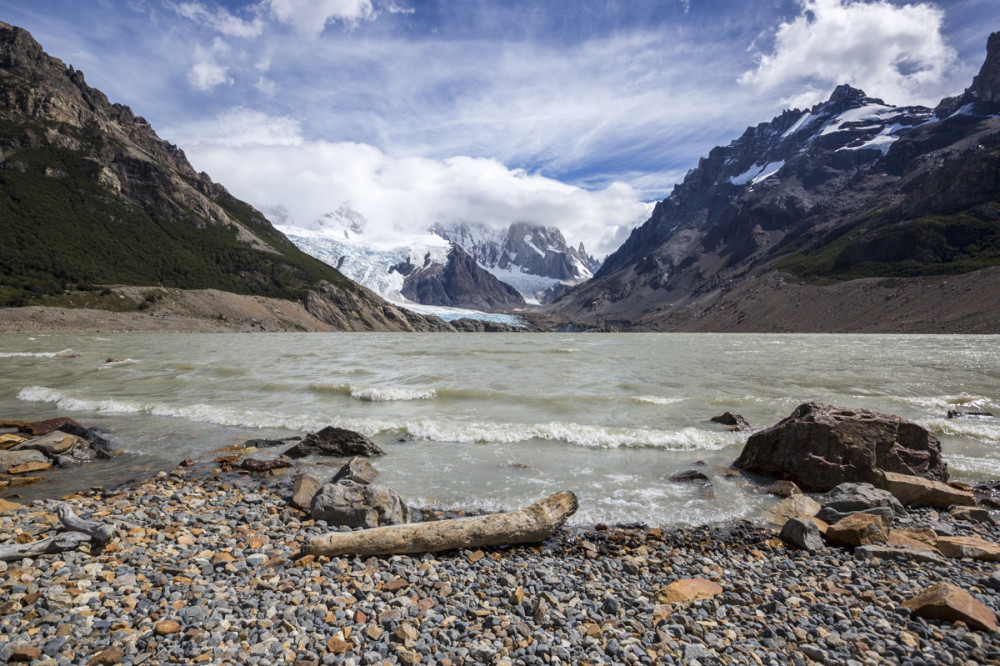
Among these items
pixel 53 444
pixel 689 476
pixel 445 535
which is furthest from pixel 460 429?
pixel 53 444

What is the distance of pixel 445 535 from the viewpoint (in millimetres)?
6805

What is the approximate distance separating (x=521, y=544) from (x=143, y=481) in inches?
313

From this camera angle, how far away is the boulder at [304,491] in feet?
27.6

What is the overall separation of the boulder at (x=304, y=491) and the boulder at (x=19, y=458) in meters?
6.41

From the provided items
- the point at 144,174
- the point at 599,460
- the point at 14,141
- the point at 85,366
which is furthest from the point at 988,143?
the point at 14,141

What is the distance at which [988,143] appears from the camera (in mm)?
171375

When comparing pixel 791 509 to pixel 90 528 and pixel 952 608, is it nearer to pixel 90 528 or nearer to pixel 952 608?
pixel 952 608

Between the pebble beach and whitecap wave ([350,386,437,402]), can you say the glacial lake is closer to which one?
whitecap wave ([350,386,437,402])

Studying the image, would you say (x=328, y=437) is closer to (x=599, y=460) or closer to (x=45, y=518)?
(x=45, y=518)

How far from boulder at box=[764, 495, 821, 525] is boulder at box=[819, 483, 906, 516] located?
24 centimetres

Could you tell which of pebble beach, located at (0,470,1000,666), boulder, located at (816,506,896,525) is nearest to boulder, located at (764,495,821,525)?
boulder, located at (816,506,896,525)

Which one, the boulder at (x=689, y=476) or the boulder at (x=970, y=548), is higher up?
the boulder at (x=970, y=548)

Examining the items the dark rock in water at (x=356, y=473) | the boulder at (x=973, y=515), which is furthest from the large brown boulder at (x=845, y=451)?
the dark rock in water at (x=356, y=473)

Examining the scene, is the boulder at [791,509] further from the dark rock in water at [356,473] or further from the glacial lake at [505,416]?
the dark rock in water at [356,473]
